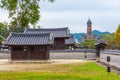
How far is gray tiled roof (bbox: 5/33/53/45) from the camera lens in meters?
52.3

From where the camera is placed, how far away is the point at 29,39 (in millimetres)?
53969

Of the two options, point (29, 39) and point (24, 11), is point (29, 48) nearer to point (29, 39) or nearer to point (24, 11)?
point (29, 39)

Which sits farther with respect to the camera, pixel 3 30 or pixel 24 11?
pixel 3 30

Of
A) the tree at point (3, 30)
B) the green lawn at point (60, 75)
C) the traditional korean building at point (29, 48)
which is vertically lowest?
the green lawn at point (60, 75)

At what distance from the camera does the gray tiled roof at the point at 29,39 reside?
5228 cm

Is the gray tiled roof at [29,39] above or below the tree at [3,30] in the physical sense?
below

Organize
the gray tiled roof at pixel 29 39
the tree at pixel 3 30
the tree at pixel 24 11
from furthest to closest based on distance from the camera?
1. the tree at pixel 3 30
2. the gray tiled roof at pixel 29 39
3. the tree at pixel 24 11

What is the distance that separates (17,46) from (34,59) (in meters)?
3.22

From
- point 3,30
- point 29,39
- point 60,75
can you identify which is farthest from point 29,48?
point 3,30

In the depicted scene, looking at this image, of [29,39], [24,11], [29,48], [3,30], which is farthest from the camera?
[3,30]

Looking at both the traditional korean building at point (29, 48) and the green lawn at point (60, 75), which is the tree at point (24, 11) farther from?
the traditional korean building at point (29, 48)

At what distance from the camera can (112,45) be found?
127 m

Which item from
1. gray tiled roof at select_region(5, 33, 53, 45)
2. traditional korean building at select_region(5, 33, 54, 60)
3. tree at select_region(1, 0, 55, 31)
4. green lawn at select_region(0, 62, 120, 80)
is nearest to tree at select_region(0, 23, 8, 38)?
gray tiled roof at select_region(5, 33, 53, 45)

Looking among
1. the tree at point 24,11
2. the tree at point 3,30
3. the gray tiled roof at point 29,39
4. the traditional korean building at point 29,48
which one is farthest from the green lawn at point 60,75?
the tree at point 3,30
